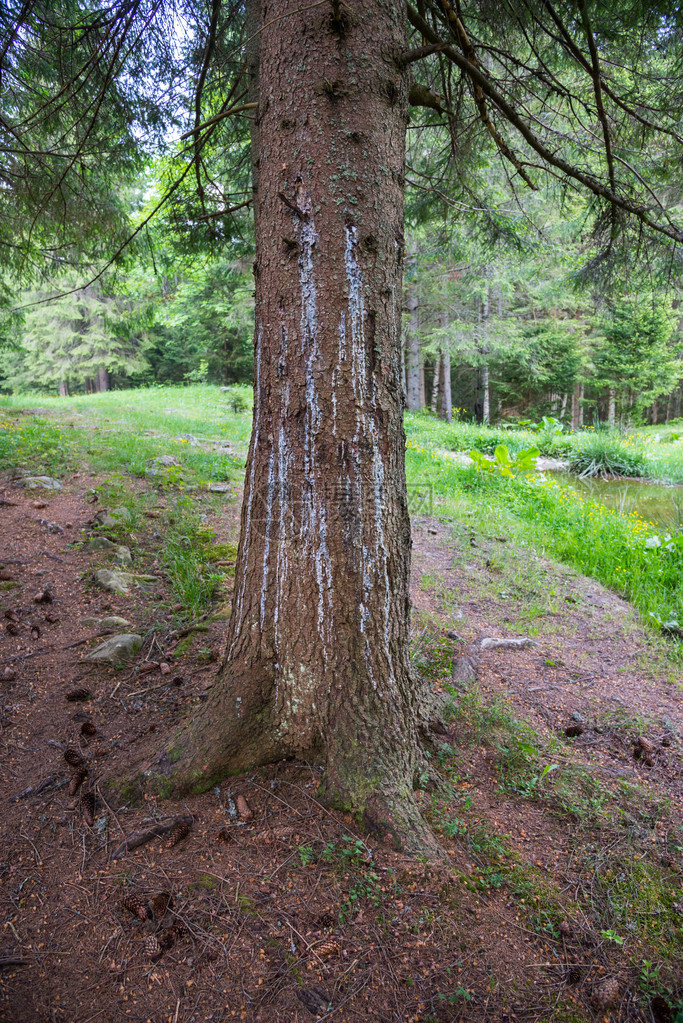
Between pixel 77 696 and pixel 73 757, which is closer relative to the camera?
pixel 73 757

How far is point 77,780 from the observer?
2.22 metres

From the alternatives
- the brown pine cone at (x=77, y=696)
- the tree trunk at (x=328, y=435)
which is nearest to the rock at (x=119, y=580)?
the brown pine cone at (x=77, y=696)

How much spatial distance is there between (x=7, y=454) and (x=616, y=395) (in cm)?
2595

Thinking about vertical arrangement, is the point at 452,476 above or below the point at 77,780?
above

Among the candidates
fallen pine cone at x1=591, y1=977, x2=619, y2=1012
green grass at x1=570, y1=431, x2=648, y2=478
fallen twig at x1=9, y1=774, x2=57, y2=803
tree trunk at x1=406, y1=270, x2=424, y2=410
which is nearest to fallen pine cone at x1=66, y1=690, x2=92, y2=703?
fallen twig at x1=9, y1=774, x2=57, y2=803

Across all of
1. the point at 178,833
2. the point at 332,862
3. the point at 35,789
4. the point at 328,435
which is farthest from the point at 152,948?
the point at 328,435

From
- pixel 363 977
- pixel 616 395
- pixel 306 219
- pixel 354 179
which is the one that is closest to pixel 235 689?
A: pixel 363 977

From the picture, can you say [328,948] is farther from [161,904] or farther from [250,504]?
[250,504]

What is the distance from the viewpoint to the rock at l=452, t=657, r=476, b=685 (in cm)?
319

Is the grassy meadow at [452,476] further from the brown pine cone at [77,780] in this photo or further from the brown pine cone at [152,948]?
the brown pine cone at [152,948]

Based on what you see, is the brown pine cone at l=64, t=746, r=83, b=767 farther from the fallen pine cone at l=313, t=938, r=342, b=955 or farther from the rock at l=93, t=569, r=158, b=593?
the rock at l=93, t=569, r=158, b=593

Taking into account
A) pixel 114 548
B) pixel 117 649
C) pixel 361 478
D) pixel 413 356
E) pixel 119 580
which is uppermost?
pixel 413 356

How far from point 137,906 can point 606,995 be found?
148cm

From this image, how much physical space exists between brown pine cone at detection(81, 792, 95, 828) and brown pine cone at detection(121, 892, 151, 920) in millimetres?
434
